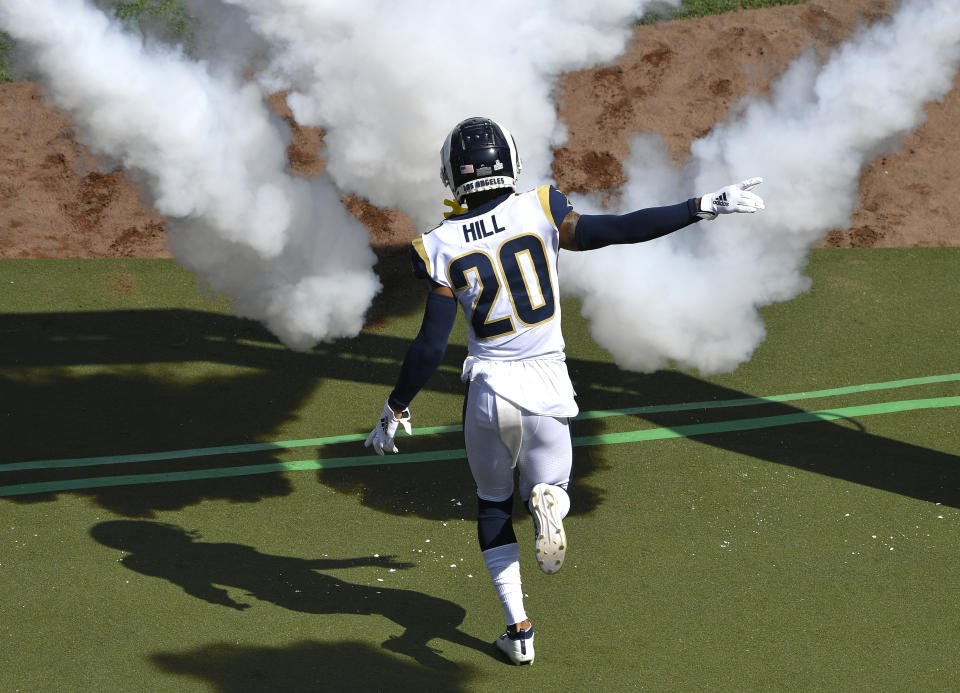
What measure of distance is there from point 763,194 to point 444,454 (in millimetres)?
2732

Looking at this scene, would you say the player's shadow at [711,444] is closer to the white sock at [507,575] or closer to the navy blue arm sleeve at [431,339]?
the white sock at [507,575]

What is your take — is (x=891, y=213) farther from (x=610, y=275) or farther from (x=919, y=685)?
(x=919, y=685)

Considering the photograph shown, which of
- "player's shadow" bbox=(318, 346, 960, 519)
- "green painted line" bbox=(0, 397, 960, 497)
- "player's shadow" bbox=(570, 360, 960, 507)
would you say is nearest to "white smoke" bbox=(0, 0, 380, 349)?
"green painted line" bbox=(0, 397, 960, 497)

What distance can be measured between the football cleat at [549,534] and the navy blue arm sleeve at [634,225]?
108cm

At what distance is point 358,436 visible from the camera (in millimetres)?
6559

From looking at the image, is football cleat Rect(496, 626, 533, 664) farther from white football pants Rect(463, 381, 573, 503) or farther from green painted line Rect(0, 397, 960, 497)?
green painted line Rect(0, 397, 960, 497)

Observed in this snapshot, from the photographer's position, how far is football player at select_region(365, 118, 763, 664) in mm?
4082

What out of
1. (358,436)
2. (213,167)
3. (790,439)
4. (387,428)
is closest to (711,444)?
(790,439)

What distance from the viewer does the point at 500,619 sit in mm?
4574

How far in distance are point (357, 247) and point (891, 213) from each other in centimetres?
584

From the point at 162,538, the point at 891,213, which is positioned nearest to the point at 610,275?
the point at 162,538

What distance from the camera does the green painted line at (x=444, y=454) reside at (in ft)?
19.3

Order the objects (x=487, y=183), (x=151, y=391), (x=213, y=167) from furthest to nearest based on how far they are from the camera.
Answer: (x=151, y=391)
(x=213, y=167)
(x=487, y=183)

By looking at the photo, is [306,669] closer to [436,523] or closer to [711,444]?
[436,523]
